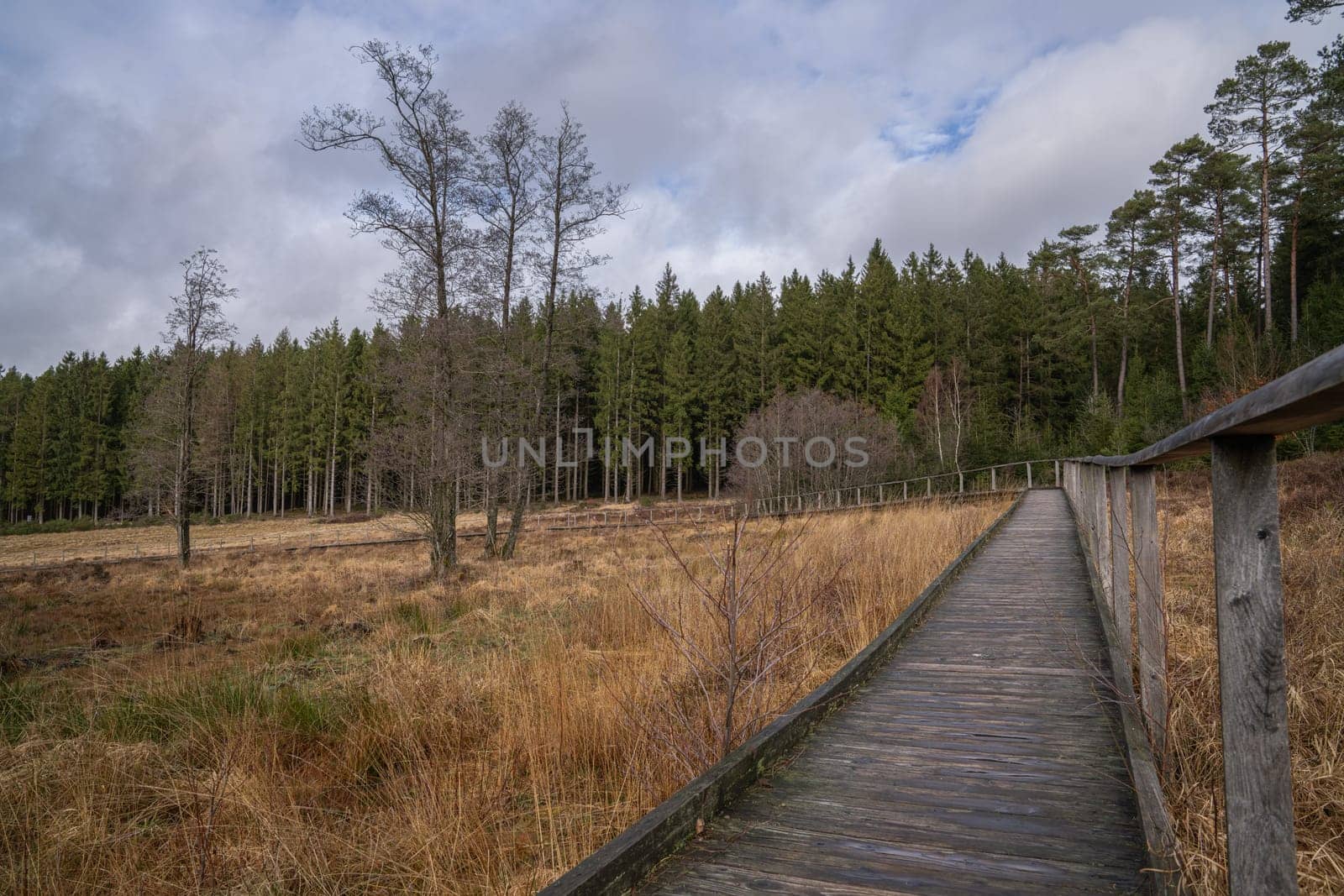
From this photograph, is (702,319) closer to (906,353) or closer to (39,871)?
(906,353)

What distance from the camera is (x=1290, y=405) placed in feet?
3.62

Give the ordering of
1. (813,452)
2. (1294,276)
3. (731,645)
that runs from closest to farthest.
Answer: (731,645) < (813,452) < (1294,276)

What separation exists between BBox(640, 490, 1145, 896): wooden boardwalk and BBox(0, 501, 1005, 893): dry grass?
2.39 ft

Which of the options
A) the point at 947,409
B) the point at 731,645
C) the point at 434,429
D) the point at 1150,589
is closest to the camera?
the point at 1150,589

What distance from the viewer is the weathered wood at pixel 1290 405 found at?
1021mm

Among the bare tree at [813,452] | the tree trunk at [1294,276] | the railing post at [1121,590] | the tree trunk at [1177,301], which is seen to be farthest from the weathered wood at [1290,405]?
the tree trunk at [1177,301]

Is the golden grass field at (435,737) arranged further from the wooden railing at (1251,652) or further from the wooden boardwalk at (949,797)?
the wooden railing at (1251,652)

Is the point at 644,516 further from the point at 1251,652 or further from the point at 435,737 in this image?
the point at 1251,652

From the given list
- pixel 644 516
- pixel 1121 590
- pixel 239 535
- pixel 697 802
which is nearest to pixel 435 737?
pixel 697 802

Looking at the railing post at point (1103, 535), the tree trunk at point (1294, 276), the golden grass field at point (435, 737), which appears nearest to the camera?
the golden grass field at point (435, 737)

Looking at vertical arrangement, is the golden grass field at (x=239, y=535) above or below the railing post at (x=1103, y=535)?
below

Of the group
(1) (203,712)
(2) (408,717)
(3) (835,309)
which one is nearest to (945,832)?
(2) (408,717)

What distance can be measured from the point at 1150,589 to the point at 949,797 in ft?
3.74

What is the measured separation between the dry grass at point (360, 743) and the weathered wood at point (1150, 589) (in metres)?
1.96
